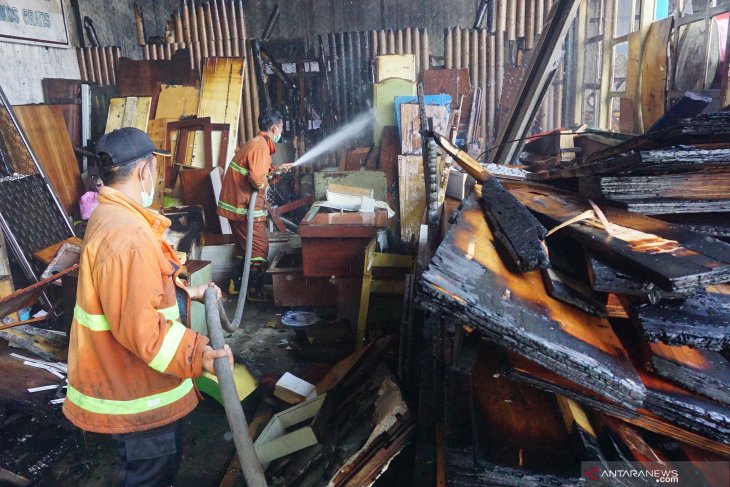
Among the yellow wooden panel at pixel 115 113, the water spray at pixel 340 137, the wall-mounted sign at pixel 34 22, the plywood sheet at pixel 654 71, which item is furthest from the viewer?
the water spray at pixel 340 137

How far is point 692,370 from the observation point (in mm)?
1284

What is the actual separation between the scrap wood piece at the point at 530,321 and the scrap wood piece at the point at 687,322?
4.9 inches

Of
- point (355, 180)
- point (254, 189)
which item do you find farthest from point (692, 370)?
point (355, 180)

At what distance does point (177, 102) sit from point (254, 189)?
3272 mm

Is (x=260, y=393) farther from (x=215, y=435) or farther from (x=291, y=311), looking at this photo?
(x=291, y=311)

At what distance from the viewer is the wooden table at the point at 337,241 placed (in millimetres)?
4586

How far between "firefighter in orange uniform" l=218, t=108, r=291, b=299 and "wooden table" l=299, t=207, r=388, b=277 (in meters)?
1.06

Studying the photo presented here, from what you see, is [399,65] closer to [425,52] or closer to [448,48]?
[425,52]

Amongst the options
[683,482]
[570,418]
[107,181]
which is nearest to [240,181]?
[107,181]

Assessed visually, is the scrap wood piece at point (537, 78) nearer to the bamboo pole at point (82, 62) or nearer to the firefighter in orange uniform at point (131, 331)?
the firefighter in orange uniform at point (131, 331)

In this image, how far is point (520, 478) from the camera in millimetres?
1545

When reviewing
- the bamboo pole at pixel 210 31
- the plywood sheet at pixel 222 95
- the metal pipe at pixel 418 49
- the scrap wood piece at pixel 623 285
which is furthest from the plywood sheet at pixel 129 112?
the scrap wood piece at pixel 623 285

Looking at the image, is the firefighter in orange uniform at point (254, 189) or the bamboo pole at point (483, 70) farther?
the bamboo pole at point (483, 70)

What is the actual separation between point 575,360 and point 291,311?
13.6ft
